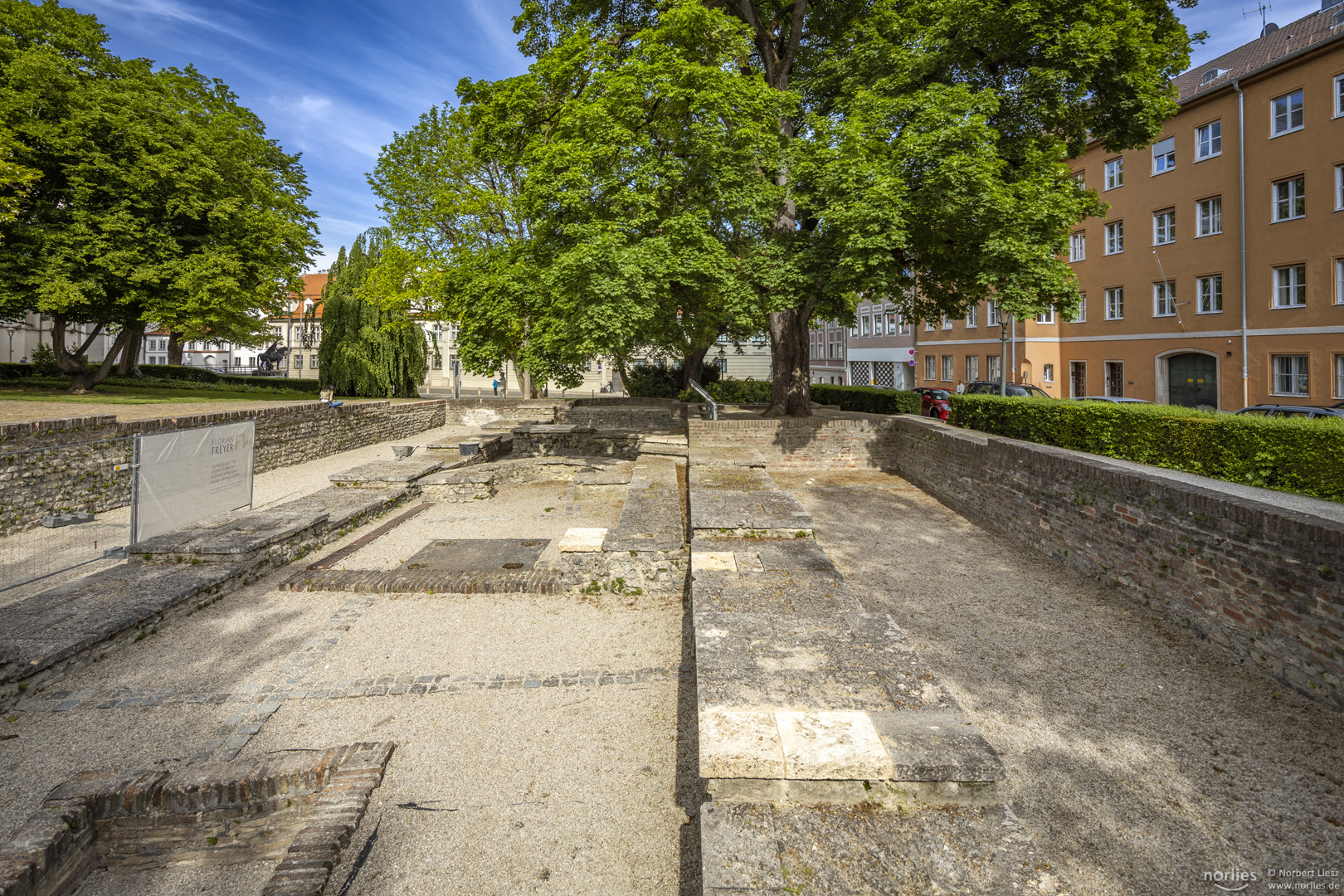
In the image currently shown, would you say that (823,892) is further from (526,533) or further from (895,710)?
(526,533)

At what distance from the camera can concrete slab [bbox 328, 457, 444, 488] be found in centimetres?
1261

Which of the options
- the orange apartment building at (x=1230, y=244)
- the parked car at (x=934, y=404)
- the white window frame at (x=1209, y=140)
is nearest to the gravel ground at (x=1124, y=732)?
the orange apartment building at (x=1230, y=244)

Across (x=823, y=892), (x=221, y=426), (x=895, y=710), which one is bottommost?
(x=823, y=892)

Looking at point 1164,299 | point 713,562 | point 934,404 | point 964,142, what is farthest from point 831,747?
point 1164,299

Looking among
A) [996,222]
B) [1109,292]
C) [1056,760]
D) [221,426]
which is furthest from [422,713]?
[1109,292]

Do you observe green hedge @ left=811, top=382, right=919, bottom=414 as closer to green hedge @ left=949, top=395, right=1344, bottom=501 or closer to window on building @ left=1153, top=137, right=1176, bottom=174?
green hedge @ left=949, top=395, right=1344, bottom=501

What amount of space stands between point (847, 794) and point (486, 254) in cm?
1551

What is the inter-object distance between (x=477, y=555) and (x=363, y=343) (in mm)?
25565

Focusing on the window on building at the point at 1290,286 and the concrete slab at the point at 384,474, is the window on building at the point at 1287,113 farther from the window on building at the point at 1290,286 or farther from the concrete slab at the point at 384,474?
the concrete slab at the point at 384,474

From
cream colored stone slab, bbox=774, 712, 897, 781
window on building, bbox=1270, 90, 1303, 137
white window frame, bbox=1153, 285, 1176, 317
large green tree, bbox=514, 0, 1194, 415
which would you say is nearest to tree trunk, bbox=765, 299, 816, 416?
large green tree, bbox=514, 0, 1194, 415

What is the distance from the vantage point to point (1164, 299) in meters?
26.6

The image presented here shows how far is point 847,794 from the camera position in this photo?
286 cm

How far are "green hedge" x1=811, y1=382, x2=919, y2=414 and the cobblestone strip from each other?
16294 mm

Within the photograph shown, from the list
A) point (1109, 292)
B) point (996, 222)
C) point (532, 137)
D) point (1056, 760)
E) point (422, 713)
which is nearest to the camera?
point (1056, 760)
